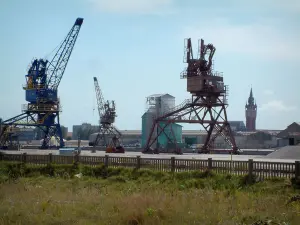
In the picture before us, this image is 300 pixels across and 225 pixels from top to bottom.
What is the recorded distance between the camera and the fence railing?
2186cm

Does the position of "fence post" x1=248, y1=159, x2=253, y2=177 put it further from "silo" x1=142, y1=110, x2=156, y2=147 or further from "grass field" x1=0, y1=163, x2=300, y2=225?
"silo" x1=142, y1=110, x2=156, y2=147

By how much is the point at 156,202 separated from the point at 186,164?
10.3 meters

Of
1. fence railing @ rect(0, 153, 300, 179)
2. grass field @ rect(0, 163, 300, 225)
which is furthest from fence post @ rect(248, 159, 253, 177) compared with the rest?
grass field @ rect(0, 163, 300, 225)

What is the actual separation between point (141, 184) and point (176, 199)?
7.25 metres

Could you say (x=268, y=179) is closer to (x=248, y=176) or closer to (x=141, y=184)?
(x=248, y=176)

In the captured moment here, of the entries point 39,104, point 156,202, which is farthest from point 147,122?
point 156,202

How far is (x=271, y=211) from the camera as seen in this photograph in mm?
14609

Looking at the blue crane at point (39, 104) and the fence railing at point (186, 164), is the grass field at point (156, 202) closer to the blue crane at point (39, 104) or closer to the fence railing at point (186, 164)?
the fence railing at point (186, 164)

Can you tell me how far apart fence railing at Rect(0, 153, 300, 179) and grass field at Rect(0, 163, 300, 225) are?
2.55ft

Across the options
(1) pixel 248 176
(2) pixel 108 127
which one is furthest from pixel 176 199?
(2) pixel 108 127

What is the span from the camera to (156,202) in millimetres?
15430

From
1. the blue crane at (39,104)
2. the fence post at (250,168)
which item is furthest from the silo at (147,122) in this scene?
the fence post at (250,168)

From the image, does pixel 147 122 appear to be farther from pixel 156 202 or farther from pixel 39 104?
pixel 156 202

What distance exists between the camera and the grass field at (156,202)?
46.0 ft
